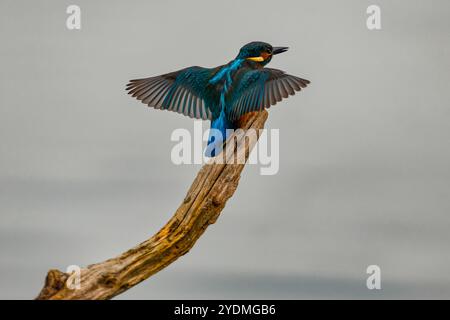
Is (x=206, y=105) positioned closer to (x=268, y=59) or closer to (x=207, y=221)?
(x=268, y=59)

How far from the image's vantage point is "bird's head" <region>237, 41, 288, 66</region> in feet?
21.7

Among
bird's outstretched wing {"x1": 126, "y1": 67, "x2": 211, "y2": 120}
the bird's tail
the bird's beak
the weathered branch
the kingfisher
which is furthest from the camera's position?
the bird's beak

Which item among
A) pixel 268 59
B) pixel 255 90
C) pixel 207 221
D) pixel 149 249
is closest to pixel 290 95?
pixel 255 90

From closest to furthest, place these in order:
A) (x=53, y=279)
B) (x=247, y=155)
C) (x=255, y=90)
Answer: (x=53, y=279)
(x=247, y=155)
(x=255, y=90)

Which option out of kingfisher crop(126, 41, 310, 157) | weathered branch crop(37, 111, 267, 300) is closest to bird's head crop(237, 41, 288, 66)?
kingfisher crop(126, 41, 310, 157)

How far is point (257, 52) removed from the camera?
21.8ft

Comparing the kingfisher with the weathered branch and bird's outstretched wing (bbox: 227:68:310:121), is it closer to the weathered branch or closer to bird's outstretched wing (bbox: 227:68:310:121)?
bird's outstretched wing (bbox: 227:68:310:121)

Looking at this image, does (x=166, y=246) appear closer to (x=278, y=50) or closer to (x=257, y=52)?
(x=257, y=52)

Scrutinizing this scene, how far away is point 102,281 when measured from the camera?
490 centimetres

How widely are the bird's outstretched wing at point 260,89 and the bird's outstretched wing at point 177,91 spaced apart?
0.44 m

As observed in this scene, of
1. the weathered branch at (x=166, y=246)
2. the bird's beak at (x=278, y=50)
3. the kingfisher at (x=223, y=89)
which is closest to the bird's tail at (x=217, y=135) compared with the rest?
the kingfisher at (x=223, y=89)

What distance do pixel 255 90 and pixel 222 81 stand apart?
398 mm

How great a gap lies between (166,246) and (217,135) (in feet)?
3.94

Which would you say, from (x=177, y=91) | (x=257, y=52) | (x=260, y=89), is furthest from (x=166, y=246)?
(x=257, y=52)
